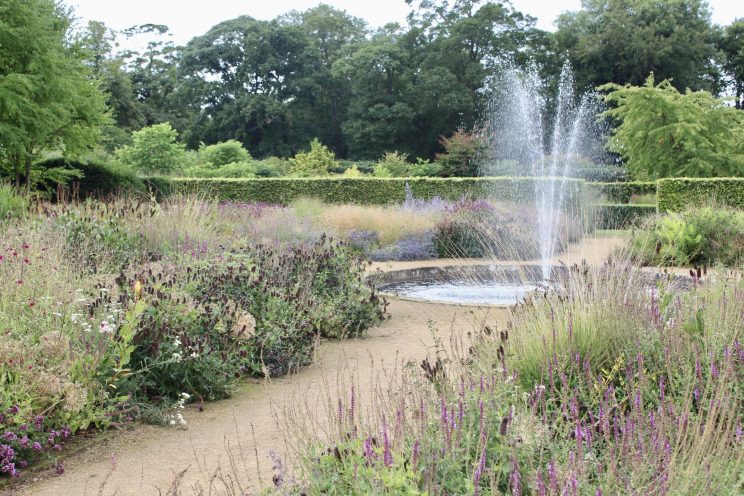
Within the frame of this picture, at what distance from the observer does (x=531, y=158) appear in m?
29.4

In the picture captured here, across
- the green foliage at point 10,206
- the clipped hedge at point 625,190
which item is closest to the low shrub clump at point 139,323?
the green foliage at point 10,206

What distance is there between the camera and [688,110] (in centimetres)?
2295

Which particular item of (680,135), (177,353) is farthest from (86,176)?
(680,135)

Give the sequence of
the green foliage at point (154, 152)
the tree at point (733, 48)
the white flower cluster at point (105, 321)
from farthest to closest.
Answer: the tree at point (733, 48) → the green foliage at point (154, 152) → the white flower cluster at point (105, 321)

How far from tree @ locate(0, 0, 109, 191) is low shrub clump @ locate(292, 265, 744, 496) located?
35.0ft

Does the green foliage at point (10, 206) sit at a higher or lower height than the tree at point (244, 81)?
lower

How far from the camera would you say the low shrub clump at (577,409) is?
80.0 inches

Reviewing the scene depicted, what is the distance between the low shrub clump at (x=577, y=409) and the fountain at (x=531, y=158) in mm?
1822

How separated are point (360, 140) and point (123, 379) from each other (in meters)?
34.8

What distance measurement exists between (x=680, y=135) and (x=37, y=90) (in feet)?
60.8

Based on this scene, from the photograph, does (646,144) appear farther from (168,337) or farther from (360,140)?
(168,337)

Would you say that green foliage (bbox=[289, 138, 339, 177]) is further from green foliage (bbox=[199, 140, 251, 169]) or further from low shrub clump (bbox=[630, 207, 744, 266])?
low shrub clump (bbox=[630, 207, 744, 266])

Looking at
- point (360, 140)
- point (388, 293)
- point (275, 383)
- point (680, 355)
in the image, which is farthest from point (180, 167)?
point (680, 355)

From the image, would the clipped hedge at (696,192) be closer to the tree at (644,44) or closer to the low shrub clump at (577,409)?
the low shrub clump at (577,409)
